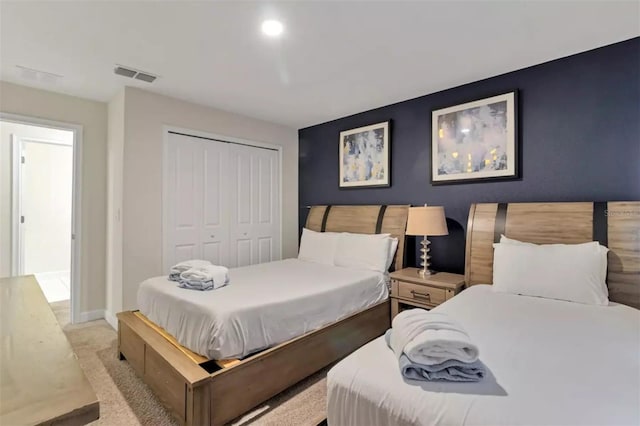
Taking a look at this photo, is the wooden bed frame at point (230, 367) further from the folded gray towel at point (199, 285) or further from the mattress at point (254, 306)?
the folded gray towel at point (199, 285)

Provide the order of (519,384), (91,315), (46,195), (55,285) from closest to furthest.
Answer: (519,384) → (91,315) → (55,285) → (46,195)

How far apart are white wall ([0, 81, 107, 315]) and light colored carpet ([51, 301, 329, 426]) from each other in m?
0.97

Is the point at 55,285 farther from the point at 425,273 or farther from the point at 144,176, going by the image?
the point at 425,273

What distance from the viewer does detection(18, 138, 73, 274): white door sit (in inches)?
193

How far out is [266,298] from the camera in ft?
6.96

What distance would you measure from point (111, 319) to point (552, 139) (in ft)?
15.1

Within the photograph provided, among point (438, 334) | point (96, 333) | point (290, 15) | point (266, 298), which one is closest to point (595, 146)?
point (438, 334)

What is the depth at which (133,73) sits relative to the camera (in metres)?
2.76

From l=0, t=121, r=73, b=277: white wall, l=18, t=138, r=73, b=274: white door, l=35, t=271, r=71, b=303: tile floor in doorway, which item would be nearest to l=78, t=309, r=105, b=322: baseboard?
l=35, t=271, r=71, b=303: tile floor in doorway

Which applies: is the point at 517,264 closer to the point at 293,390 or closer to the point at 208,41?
the point at 293,390

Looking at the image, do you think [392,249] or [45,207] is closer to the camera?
[392,249]

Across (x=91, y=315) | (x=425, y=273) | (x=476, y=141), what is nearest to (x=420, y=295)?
(x=425, y=273)

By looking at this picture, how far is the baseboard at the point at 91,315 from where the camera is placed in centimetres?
344

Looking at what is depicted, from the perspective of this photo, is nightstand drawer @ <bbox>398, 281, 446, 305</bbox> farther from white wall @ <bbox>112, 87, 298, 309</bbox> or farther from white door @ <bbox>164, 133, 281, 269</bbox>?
white wall @ <bbox>112, 87, 298, 309</bbox>
